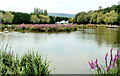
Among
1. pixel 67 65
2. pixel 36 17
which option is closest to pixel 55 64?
pixel 67 65

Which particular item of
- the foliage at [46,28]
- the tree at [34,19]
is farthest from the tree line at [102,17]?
the foliage at [46,28]

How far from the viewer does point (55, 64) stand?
3.46 meters

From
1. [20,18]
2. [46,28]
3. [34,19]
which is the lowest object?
[46,28]

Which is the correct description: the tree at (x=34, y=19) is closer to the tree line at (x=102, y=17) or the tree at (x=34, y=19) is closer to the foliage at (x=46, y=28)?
the tree line at (x=102, y=17)

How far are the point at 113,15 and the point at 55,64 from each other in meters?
24.4

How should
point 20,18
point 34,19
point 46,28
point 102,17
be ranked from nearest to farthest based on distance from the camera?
1. point 46,28
2. point 34,19
3. point 20,18
4. point 102,17

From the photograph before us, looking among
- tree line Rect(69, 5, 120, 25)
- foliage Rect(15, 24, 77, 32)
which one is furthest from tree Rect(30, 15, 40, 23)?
foliage Rect(15, 24, 77, 32)

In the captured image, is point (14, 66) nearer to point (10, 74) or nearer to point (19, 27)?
point (10, 74)

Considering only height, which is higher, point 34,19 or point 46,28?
point 34,19

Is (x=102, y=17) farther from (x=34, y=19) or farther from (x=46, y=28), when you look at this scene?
(x=46, y=28)

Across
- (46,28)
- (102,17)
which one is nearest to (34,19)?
(102,17)

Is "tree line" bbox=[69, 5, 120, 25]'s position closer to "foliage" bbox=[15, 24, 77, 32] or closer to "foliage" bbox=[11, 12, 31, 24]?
"foliage" bbox=[11, 12, 31, 24]

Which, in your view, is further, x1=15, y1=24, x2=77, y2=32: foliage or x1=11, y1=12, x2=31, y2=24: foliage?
x1=11, y1=12, x2=31, y2=24: foliage

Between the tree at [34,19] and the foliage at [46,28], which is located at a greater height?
the tree at [34,19]
